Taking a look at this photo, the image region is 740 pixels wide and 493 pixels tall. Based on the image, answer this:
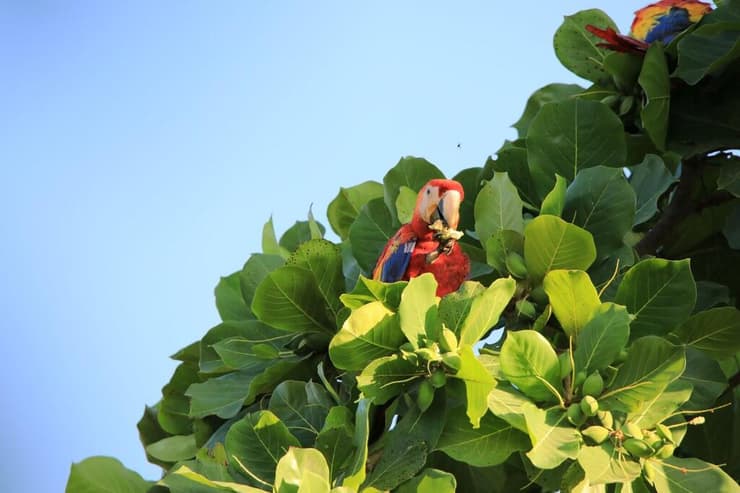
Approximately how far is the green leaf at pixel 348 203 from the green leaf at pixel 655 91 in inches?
16.2

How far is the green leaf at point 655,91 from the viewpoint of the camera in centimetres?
130

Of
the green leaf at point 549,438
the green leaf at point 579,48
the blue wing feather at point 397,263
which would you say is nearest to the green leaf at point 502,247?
the blue wing feather at point 397,263

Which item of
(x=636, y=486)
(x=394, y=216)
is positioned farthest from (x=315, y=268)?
(x=636, y=486)

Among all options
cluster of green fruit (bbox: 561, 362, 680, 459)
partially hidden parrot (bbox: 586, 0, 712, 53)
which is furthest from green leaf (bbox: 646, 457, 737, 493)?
partially hidden parrot (bbox: 586, 0, 712, 53)

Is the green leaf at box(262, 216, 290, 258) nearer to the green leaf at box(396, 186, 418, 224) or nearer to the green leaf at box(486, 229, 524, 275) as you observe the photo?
the green leaf at box(396, 186, 418, 224)

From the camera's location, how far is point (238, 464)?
100 centimetres

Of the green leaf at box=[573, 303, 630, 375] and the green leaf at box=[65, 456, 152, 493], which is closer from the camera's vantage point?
the green leaf at box=[573, 303, 630, 375]

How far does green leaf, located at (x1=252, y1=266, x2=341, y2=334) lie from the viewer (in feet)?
3.69

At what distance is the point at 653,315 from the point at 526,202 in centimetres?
31

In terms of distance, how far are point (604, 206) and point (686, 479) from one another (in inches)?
13.2

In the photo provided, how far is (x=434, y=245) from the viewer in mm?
1189

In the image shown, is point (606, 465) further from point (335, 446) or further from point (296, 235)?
point (296, 235)

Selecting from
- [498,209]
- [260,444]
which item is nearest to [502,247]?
[498,209]

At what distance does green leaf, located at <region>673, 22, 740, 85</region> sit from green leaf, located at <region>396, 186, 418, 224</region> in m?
0.41
